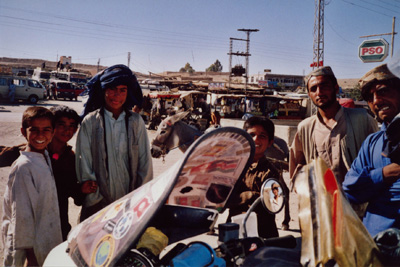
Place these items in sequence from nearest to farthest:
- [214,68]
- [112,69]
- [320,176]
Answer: [320,176], [112,69], [214,68]

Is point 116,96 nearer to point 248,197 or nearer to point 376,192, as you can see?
point 248,197

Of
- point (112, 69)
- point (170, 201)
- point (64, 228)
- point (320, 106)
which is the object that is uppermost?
point (112, 69)

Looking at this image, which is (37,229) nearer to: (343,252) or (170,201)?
(170,201)

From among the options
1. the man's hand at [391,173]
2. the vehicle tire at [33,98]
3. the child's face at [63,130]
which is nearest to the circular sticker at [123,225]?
the man's hand at [391,173]

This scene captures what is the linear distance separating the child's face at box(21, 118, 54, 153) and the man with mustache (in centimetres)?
225

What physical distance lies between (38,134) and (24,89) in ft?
96.3

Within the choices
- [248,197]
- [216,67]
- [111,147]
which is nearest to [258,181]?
[248,197]

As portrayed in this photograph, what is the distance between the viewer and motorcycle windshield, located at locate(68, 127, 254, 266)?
128cm

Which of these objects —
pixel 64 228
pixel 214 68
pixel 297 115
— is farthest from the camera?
pixel 214 68

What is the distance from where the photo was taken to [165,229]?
1.79 metres

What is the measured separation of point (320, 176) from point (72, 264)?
1.28 meters

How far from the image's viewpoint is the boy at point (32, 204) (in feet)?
7.06

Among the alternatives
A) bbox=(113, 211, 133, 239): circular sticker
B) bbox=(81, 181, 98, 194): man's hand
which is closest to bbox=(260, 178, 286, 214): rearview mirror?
bbox=(113, 211, 133, 239): circular sticker

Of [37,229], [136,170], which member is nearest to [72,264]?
[37,229]
